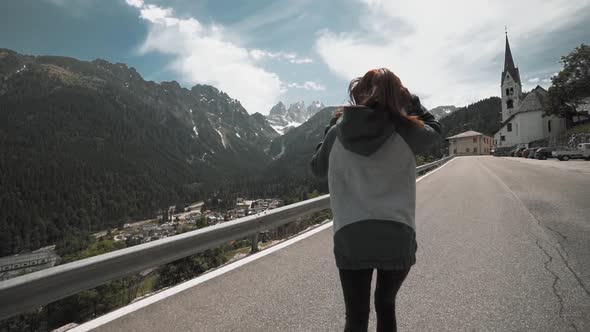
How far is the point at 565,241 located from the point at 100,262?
7093mm

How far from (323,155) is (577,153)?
44.0m

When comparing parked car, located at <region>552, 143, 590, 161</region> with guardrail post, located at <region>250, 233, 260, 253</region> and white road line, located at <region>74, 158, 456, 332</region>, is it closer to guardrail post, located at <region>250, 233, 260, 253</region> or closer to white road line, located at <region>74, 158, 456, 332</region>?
white road line, located at <region>74, 158, 456, 332</region>

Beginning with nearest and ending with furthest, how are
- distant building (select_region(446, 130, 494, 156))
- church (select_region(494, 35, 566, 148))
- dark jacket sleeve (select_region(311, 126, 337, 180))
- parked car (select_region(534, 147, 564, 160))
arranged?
dark jacket sleeve (select_region(311, 126, 337, 180)) < parked car (select_region(534, 147, 564, 160)) < church (select_region(494, 35, 566, 148)) < distant building (select_region(446, 130, 494, 156))

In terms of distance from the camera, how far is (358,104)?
1.75 meters

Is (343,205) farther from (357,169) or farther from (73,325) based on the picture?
(73,325)

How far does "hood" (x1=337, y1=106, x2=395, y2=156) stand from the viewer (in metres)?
1.61

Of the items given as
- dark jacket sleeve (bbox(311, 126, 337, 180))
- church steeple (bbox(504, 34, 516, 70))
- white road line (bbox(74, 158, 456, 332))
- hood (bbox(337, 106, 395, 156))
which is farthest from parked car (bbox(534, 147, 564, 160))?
church steeple (bbox(504, 34, 516, 70))

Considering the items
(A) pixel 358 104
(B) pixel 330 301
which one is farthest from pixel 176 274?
(A) pixel 358 104

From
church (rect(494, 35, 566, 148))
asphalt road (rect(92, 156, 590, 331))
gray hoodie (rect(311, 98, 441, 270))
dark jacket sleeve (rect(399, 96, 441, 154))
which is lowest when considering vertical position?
asphalt road (rect(92, 156, 590, 331))

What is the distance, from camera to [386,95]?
1685mm

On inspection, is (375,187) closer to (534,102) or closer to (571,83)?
(571,83)

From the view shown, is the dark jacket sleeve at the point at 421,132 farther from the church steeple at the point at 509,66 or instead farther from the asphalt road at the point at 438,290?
the church steeple at the point at 509,66

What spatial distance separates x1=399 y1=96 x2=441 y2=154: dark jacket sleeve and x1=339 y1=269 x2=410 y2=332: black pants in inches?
26.8

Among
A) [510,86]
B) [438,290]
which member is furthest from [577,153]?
[510,86]
